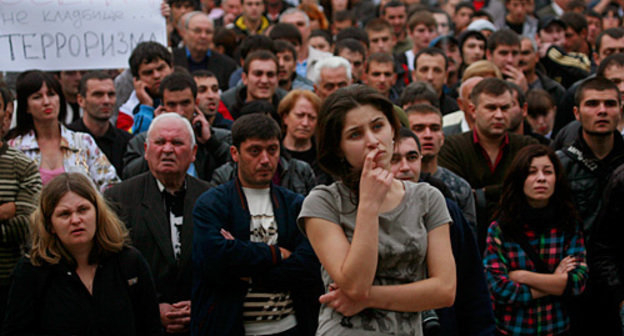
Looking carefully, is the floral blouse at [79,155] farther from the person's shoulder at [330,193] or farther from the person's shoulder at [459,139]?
the person's shoulder at [330,193]

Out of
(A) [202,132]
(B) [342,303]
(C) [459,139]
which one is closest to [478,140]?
(C) [459,139]

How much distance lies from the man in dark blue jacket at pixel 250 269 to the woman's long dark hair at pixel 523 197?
61.8 inches

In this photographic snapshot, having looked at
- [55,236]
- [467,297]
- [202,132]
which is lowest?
[467,297]

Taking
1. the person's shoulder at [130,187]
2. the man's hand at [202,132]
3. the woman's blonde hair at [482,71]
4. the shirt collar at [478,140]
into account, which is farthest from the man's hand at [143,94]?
the woman's blonde hair at [482,71]

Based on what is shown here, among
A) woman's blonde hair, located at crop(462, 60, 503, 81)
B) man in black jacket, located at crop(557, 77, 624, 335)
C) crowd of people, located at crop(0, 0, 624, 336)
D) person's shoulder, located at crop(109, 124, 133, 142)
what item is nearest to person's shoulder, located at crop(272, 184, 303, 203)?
crowd of people, located at crop(0, 0, 624, 336)

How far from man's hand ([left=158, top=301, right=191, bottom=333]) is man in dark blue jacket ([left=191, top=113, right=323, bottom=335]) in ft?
1.63

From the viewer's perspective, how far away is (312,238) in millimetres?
2779

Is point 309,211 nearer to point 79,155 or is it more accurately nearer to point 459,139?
point 79,155

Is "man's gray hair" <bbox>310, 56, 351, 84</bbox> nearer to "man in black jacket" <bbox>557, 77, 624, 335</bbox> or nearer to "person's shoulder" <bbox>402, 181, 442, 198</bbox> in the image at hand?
"man in black jacket" <bbox>557, 77, 624, 335</bbox>

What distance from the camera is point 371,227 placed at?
259 centimetres

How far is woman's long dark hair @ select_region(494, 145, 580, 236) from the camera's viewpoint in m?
5.57

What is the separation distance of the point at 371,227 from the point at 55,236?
8.76ft

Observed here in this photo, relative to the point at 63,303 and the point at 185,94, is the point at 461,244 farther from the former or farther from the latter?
the point at 185,94

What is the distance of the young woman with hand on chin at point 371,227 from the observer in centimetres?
263
